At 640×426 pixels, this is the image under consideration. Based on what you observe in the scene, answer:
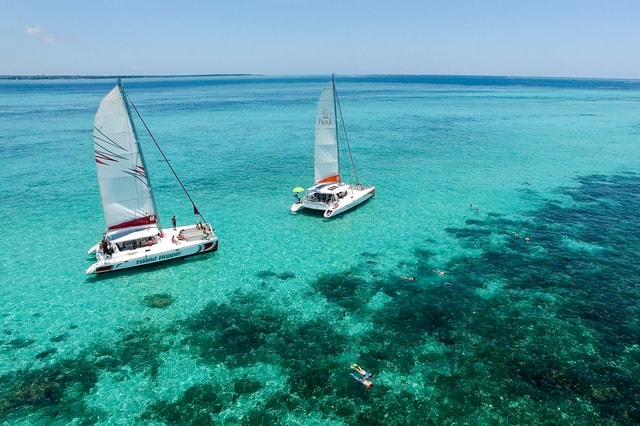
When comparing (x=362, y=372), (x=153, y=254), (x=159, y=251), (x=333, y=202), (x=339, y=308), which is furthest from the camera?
(x=333, y=202)

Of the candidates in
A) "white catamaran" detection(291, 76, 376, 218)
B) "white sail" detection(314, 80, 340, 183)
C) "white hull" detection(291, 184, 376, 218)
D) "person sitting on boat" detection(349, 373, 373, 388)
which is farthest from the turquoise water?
"white sail" detection(314, 80, 340, 183)

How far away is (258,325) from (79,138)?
84.3 metres

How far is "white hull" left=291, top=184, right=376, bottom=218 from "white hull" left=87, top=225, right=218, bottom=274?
42.1 ft

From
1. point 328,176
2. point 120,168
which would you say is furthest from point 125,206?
point 328,176

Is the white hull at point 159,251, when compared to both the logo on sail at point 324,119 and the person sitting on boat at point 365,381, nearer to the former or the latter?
the logo on sail at point 324,119

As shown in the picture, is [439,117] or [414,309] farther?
[439,117]

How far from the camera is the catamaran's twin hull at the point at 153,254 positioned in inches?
1254

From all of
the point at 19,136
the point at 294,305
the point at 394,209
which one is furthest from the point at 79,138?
the point at 294,305

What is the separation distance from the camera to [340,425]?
18.7m

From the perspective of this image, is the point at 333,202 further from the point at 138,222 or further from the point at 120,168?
the point at 120,168

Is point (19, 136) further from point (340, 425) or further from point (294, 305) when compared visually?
point (340, 425)

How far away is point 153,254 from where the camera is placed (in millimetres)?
32906

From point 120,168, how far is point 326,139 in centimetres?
2270

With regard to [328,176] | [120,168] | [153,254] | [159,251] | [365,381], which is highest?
[120,168]
